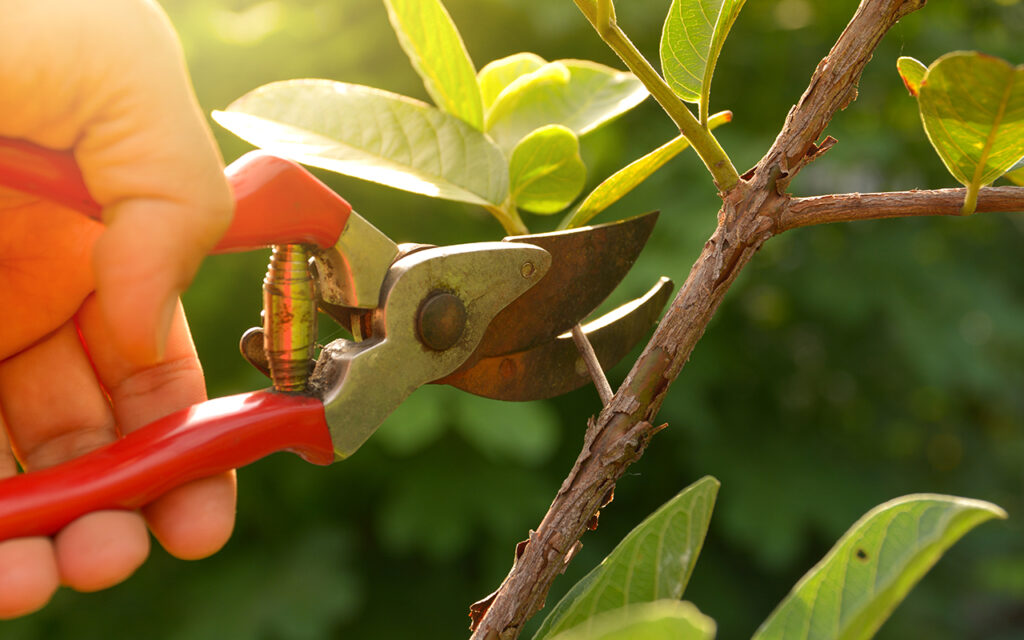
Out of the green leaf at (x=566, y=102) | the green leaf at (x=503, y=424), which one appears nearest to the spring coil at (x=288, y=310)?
the green leaf at (x=566, y=102)

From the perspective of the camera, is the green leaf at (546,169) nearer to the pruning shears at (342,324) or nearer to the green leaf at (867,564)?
the pruning shears at (342,324)

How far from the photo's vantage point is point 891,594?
40cm

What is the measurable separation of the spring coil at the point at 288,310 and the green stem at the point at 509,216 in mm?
174

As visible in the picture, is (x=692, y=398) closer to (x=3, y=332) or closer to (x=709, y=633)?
(x=3, y=332)

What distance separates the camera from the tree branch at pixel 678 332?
23.3 inches

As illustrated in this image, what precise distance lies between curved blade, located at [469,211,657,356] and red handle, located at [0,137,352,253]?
0.56ft

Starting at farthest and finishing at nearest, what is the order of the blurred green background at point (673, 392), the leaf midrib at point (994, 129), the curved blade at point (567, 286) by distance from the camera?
the blurred green background at point (673, 392)
the curved blade at point (567, 286)
the leaf midrib at point (994, 129)

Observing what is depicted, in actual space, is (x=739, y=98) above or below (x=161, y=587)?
above

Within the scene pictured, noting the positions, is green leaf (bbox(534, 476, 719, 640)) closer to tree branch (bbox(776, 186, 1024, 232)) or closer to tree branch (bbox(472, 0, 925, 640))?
tree branch (bbox(472, 0, 925, 640))

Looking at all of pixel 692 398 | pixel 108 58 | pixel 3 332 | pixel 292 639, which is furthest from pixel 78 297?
pixel 692 398

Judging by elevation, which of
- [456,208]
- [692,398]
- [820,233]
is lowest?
[692,398]

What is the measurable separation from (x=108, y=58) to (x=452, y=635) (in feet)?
7.76

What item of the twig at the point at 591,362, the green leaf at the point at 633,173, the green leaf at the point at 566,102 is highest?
the green leaf at the point at 566,102

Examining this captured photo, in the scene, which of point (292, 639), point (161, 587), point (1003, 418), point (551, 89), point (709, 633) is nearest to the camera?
point (709, 633)
